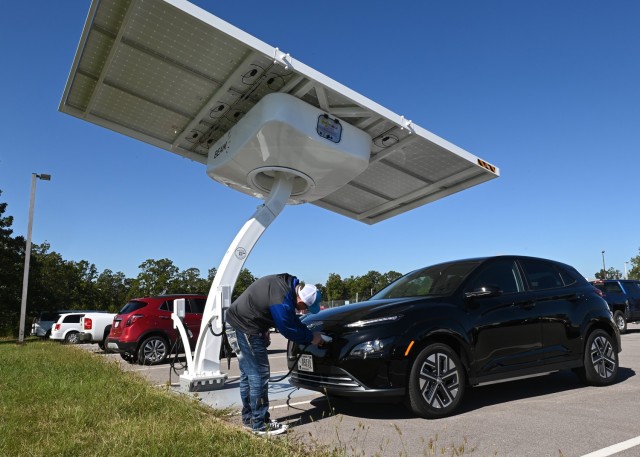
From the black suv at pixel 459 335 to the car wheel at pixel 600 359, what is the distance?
0.04 feet

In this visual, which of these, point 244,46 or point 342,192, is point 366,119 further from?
point 342,192

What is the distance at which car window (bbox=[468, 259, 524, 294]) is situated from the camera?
5.70 m

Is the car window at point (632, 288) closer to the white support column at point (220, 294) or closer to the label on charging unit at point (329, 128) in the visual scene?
the label on charging unit at point (329, 128)

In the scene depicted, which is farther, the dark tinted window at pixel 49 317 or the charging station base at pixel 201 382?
the dark tinted window at pixel 49 317

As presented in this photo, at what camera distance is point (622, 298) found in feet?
54.2

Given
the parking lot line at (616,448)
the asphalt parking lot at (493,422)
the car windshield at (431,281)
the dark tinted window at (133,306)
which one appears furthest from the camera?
the dark tinted window at (133,306)

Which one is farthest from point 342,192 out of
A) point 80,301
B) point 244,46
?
point 80,301

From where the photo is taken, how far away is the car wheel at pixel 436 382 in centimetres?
A: 466

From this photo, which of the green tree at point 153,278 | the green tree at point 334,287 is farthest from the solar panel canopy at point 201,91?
the green tree at point 334,287

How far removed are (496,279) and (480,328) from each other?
34.7 inches

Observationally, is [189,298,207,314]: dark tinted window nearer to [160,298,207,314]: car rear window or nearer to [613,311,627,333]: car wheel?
[160,298,207,314]: car rear window

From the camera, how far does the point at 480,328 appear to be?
523 cm

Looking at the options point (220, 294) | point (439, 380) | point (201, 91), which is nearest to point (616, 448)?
point (439, 380)

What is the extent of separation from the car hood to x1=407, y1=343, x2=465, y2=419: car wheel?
473 mm
